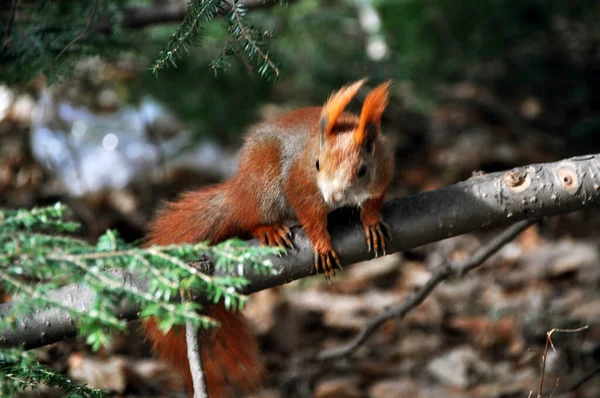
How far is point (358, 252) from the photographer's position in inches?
67.4

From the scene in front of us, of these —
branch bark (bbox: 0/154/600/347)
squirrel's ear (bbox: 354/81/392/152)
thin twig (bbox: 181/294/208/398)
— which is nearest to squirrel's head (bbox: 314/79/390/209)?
squirrel's ear (bbox: 354/81/392/152)

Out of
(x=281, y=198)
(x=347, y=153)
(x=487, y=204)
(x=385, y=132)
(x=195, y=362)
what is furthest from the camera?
(x=385, y=132)

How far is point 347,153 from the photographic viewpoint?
1777mm

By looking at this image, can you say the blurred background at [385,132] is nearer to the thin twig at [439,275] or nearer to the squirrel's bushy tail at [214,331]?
the squirrel's bushy tail at [214,331]

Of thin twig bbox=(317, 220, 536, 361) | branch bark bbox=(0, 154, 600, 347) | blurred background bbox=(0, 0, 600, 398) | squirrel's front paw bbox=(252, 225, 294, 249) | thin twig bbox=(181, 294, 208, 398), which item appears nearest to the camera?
thin twig bbox=(181, 294, 208, 398)

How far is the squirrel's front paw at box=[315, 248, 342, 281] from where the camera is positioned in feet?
5.50

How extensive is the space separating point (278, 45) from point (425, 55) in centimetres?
78

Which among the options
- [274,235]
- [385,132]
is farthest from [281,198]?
[385,132]

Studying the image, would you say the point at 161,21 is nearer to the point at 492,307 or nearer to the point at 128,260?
the point at 128,260

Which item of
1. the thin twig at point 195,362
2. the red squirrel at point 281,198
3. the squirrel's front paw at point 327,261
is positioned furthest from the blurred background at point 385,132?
the thin twig at point 195,362

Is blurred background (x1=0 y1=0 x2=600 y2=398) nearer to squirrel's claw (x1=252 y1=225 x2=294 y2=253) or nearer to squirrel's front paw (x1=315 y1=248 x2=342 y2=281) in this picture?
squirrel's claw (x1=252 y1=225 x2=294 y2=253)

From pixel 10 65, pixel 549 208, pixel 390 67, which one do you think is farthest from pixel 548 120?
pixel 10 65

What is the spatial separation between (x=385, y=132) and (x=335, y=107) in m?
1.38

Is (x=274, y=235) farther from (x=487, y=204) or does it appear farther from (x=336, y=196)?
(x=487, y=204)
